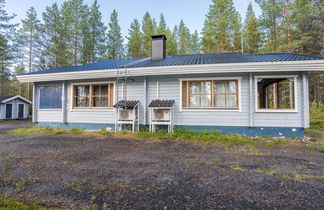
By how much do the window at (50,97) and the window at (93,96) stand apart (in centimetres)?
83

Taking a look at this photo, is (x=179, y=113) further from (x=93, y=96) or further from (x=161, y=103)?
(x=93, y=96)

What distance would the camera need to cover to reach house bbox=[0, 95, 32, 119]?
1433 centimetres

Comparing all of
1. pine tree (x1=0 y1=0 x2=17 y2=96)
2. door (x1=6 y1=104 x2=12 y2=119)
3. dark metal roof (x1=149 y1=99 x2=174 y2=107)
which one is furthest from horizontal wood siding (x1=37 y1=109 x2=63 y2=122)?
pine tree (x1=0 y1=0 x2=17 y2=96)

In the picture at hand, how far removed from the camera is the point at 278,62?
15.8 ft

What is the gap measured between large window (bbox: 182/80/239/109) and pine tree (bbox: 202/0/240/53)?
11585mm

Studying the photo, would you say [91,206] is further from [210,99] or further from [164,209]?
[210,99]

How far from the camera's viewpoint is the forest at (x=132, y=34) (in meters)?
12.7

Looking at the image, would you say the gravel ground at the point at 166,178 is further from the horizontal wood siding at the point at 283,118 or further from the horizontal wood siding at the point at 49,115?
the horizontal wood siding at the point at 49,115

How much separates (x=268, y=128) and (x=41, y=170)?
6.26 meters

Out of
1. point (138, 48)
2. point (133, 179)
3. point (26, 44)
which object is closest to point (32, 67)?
point (26, 44)

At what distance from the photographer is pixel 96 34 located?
1739cm

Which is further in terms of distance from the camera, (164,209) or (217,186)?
(217,186)

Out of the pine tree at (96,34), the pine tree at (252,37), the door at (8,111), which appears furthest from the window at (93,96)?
the pine tree at (252,37)

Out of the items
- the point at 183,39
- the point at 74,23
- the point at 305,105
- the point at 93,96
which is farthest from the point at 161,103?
the point at 183,39
